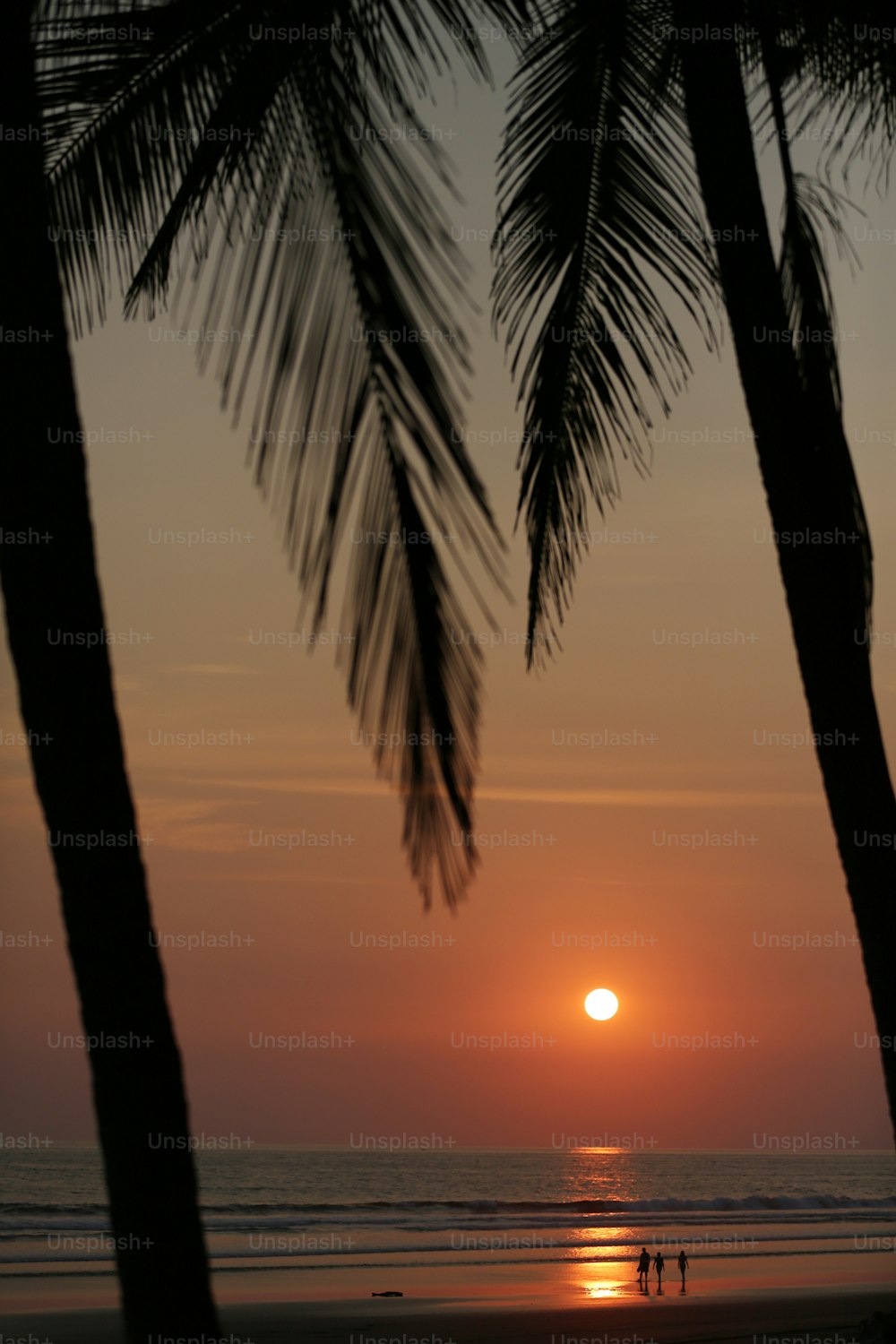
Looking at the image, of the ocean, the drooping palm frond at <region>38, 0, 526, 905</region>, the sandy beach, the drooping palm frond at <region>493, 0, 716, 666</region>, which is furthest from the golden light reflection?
the drooping palm frond at <region>38, 0, 526, 905</region>

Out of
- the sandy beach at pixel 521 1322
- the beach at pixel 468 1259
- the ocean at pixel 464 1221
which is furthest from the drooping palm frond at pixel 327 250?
the ocean at pixel 464 1221

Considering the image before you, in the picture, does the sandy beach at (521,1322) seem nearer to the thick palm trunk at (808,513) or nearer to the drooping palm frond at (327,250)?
the thick palm trunk at (808,513)

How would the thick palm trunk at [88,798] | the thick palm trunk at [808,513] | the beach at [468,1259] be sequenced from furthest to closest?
the beach at [468,1259] < the thick palm trunk at [808,513] < the thick palm trunk at [88,798]

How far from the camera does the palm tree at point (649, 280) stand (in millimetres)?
5117

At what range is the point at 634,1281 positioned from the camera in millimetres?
25219

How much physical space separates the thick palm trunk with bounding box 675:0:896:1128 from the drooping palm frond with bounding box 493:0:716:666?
13.0 inches

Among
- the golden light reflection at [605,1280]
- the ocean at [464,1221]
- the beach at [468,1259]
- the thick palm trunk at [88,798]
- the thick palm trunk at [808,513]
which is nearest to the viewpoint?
the thick palm trunk at [88,798]

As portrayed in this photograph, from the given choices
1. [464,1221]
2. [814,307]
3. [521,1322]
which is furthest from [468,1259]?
[814,307]

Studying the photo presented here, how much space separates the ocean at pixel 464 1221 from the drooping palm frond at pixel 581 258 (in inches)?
795

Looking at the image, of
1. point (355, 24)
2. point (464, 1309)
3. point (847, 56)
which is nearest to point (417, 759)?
point (355, 24)

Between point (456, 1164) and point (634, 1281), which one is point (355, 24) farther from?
point (456, 1164)

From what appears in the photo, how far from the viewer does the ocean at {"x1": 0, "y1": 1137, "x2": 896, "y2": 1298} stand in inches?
1046

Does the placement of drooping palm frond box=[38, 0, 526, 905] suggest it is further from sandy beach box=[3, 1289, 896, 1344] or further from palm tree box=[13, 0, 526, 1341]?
sandy beach box=[3, 1289, 896, 1344]

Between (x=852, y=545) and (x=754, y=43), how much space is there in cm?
311
